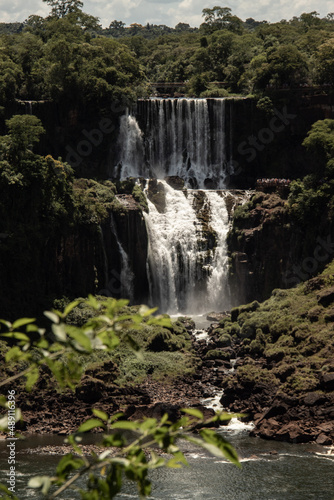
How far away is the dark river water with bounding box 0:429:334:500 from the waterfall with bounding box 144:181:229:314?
76.0ft

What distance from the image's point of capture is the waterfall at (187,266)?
5353 centimetres

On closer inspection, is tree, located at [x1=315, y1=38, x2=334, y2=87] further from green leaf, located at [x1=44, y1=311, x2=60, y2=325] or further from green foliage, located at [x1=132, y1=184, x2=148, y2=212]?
green leaf, located at [x1=44, y1=311, x2=60, y2=325]

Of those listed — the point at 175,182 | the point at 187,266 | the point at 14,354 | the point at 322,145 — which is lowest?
the point at 187,266

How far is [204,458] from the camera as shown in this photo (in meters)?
28.2

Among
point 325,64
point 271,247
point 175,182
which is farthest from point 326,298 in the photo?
point 325,64

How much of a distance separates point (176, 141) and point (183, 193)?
620 centimetres

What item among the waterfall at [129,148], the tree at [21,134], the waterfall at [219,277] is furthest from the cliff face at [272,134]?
the tree at [21,134]

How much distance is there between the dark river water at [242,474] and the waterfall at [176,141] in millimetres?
33101

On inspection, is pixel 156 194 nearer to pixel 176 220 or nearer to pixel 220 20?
pixel 176 220

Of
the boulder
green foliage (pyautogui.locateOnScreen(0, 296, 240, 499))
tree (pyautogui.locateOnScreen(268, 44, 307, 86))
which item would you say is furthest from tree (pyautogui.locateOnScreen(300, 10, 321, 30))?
green foliage (pyautogui.locateOnScreen(0, 296, 240, 499))

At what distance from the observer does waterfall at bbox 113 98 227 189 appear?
198ft

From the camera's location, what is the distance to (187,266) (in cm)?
5400

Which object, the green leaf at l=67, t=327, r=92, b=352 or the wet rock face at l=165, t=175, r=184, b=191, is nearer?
the green leaf at l=67, t=327, r=92, b=352

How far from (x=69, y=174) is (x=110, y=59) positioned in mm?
16366
